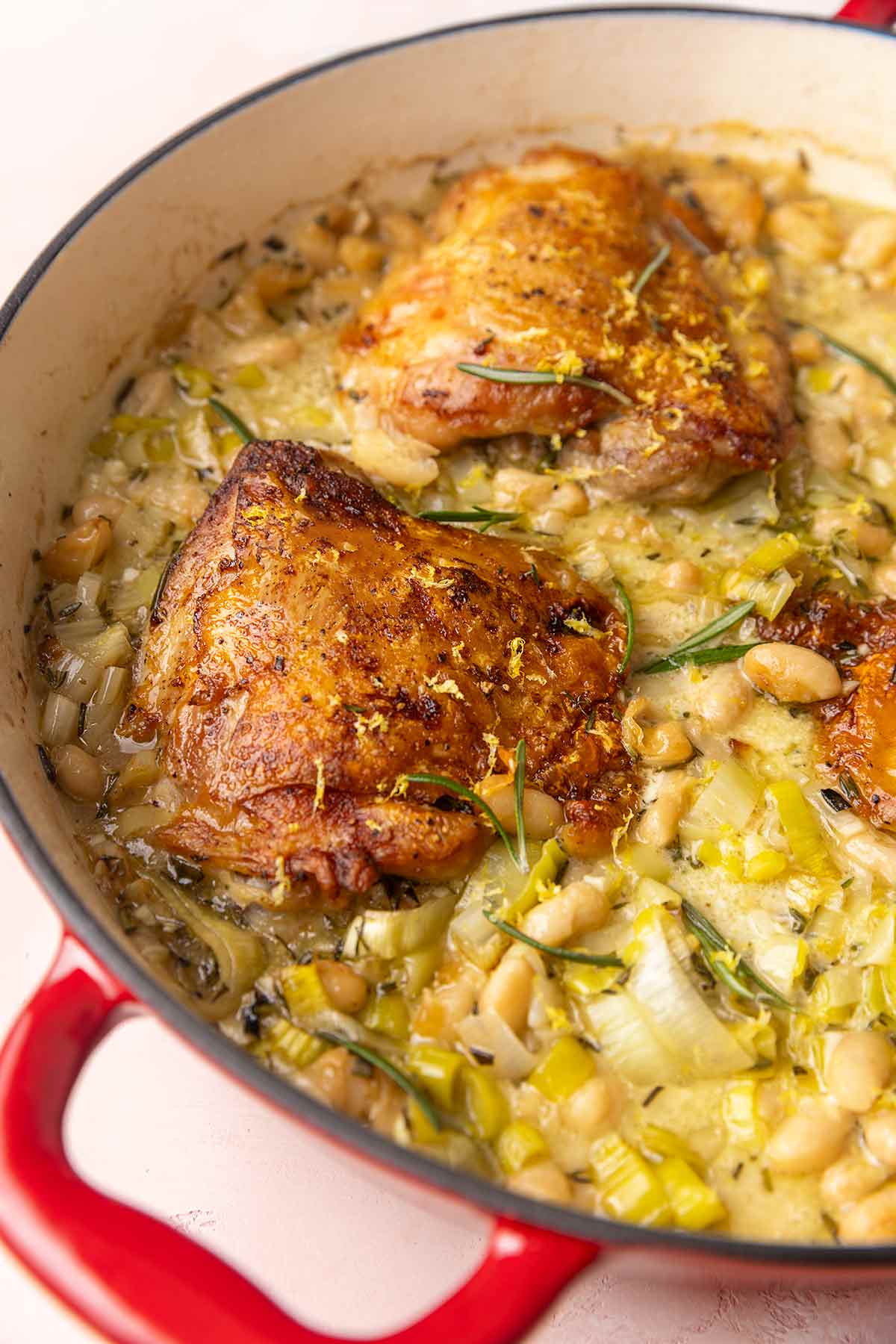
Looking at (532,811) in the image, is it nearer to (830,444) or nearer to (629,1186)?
(629,1186)

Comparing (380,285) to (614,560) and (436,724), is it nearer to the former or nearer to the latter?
(614,560)

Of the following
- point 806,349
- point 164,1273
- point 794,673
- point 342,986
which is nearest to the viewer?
point 164,1273

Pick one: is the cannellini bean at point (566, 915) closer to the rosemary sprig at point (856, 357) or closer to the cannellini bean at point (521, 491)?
the cannellini bean at point (521, 491)

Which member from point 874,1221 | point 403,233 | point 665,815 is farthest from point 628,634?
point 403,233

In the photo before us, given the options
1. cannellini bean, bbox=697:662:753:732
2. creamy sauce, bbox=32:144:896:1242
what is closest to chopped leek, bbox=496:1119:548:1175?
creamy sauce, bbox=32:144:896:1242

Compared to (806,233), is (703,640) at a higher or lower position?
lower

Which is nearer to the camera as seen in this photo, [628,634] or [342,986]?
[342,986]

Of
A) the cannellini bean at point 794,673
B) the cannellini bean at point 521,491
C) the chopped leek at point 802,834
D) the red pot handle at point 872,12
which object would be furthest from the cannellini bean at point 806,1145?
the red pot handle at point 872,12

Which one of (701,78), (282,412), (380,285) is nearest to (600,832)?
(282,412)
